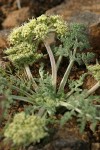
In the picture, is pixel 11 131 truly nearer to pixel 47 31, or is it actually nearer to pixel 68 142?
pixel 68 142

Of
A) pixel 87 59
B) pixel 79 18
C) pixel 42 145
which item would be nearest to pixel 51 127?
pixel 42 145

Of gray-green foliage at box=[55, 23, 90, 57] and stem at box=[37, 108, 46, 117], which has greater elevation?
gray-green foliage at box=[55, 23, 90, 57]

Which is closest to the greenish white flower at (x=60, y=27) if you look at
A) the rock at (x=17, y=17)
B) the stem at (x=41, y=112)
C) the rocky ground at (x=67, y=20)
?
the rocky ground at (x=67, y=20)

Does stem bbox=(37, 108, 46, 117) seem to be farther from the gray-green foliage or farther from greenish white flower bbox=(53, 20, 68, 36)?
greenish white flower bbox=(53, 20, 68, 36)

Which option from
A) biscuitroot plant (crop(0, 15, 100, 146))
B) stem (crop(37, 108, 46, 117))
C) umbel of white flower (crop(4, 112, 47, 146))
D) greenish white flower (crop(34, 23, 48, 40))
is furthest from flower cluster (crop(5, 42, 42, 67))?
umbel of white flower (crop(4, 112, 47, 146))

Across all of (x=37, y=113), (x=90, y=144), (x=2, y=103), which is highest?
(x=2, y=103)

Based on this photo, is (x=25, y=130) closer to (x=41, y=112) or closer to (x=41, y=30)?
(x=41, y=112)

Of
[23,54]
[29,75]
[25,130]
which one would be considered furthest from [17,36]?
[25,130]
